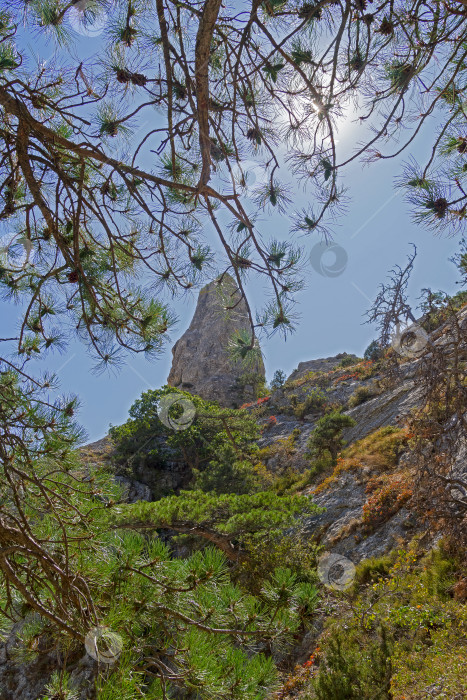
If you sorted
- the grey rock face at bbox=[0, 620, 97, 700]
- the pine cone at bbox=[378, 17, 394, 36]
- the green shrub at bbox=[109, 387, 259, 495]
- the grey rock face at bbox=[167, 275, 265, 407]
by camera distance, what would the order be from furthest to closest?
1. the grey rock face at bbox=[167, 275, 265, 407]
2. the green shrub at bbox=[109, 387, 259, 495]
3. the grey rock face at bbox=[0, 620, 97, 700]
4. the pine cone at bbox=[378, 17, 394, 36]

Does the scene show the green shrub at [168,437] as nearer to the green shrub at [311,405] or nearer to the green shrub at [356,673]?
the green shrub at [311,405]

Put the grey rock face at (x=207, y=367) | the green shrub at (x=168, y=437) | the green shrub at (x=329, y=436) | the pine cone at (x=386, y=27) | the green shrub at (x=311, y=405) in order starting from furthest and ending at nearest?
the grey rock face at (x=207, y=367) < the green shrub at (x=311, y=405) < the green shrub at (x=168, y=437) < the green shrub at (x=329, y=436) < the pine cone at (x=386, y=27)

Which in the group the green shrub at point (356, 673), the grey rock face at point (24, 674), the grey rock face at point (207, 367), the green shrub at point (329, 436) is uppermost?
the grey rock face at point (207, 367)

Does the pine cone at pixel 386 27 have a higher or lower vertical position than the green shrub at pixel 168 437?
lower

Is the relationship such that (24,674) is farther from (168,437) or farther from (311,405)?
(311,405)

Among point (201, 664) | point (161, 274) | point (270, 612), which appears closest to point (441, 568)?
point (270, 612)

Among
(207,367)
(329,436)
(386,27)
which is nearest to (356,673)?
(386,27)

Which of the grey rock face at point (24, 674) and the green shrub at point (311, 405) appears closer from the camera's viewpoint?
the grey rock face at point (24, 674)

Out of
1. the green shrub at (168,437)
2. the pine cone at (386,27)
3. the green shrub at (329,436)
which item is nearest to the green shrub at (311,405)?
the green shrub at (168,437)

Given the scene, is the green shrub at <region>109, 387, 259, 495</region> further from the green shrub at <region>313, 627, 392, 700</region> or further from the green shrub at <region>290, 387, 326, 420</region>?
the green shrub at <region>313, 627, 392, 700</region>

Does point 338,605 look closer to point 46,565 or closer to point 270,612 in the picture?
point 270,612

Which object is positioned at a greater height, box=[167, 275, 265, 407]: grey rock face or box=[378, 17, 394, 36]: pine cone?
box=[167, 275, 265, 407]: grey rock face

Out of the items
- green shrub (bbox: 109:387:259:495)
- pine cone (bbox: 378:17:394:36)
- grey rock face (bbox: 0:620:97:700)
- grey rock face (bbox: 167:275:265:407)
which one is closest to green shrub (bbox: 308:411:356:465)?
green shrub (bbox: 109:387:259:495)

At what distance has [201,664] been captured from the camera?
150 cm
